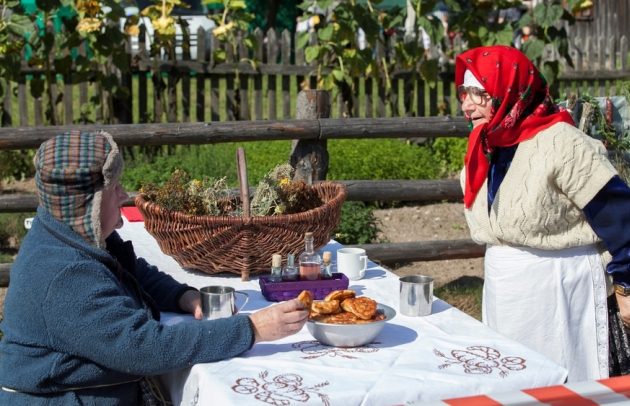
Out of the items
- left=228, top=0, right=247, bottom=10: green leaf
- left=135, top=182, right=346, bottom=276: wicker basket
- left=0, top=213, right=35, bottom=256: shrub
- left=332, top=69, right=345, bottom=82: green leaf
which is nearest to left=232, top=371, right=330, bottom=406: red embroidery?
left=135, top=182, right=346, bottom=276: wicker basket

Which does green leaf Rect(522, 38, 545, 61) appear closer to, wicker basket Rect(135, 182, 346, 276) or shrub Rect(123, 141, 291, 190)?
shrub Rect(123, 141, 291, 190)

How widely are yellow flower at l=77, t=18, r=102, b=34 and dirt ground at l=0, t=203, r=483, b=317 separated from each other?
3.03 metres

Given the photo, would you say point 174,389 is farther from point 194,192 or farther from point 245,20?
point 245,20

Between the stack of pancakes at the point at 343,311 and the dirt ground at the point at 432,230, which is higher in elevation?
the stack of pancakes at the point at 343,311

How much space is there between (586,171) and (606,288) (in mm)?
524

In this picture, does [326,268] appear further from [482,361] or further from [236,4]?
[236,4]

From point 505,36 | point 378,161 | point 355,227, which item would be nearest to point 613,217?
point 355,227

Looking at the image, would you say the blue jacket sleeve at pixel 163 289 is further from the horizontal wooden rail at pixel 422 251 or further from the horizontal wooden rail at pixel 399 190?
the horizontal wooden rail at pixel 422 251

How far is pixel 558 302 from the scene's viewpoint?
335 cm

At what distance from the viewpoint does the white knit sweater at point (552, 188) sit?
313cm

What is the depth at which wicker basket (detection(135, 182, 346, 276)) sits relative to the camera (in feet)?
10.3

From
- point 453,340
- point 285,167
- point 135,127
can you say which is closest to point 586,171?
point 453,340

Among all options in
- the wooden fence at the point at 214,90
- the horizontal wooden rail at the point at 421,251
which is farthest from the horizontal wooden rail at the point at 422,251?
the wooden fence at the point at 214,90

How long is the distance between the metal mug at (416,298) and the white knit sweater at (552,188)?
1.83ft
